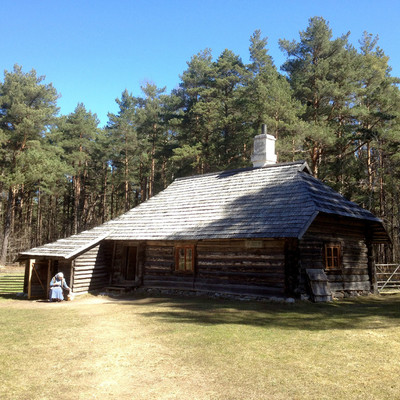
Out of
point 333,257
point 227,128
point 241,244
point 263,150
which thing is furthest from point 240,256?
point 227,128

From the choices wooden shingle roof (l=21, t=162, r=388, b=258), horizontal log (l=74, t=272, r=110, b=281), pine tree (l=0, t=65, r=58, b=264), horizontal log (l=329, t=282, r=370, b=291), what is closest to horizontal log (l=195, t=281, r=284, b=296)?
wooden shingle roof (l=21, t=162, r=388, b=258)

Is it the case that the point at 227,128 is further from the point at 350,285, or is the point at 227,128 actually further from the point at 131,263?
the point at 350,285

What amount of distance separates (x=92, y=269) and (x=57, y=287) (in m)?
1.97

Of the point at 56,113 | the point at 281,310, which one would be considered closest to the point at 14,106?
the point at 56,113

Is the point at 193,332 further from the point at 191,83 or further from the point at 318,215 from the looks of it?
the point at 191,83

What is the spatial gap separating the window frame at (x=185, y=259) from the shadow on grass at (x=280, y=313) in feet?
5.96

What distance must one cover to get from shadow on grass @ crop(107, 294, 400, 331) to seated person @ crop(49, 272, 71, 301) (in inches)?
119

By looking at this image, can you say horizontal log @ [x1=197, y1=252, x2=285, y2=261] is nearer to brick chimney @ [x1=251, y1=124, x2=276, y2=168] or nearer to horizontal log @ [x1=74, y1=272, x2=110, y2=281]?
horizontal log @ [x1=74, y1=272, x2=110, y2=281]

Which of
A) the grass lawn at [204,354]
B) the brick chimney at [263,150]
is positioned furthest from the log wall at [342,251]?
the brick chimney at [263,150]

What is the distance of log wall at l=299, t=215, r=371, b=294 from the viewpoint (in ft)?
41.9

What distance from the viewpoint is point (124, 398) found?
4523 millimetres

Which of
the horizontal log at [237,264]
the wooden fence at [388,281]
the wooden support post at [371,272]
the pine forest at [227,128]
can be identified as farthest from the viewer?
the pine forest at [227,128]

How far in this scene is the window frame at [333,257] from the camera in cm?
1350

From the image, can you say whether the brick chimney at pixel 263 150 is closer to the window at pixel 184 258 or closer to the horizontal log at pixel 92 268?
the window at pixel 184 258
